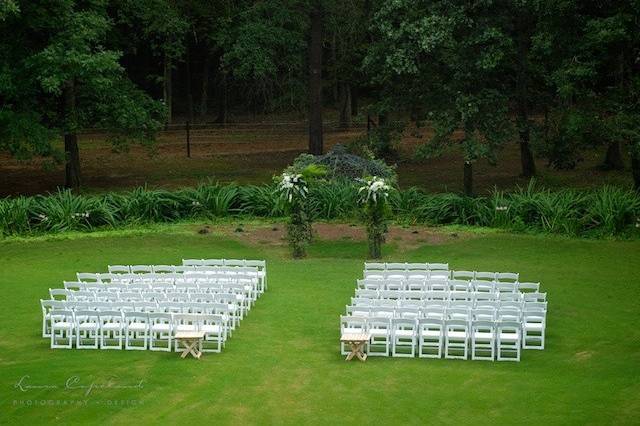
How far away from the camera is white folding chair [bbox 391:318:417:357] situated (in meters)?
19.5

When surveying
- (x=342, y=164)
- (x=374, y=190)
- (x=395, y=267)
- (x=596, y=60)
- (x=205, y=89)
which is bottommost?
(x=395, y=267)

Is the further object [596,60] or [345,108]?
[345,108]

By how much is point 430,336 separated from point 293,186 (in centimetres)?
1028

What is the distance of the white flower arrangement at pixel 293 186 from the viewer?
2898 centimetres

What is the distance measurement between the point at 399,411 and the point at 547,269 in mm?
12593

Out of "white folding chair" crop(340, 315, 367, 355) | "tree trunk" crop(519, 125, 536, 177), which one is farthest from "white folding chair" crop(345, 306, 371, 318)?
"tree trunk" crop(519, 125, 536, 177)

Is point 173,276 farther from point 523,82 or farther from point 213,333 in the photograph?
point 523,82

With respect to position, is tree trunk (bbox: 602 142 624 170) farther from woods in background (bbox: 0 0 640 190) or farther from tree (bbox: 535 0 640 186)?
tree (bbox: 535 0 640 186)

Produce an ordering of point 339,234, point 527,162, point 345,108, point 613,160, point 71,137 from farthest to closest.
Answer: point 345,108 < point 613,160 < point 527,162 < point 71,137 < point 339,234

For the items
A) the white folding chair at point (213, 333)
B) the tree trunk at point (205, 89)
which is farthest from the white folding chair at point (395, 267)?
the tree trunk at point (205, 89)

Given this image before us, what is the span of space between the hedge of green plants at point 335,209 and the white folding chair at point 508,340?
12.4 metres

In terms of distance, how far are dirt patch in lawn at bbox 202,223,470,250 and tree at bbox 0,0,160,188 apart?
8.03 m

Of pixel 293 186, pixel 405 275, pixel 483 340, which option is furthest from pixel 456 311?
pixel 293 186

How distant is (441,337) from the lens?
19438mm
